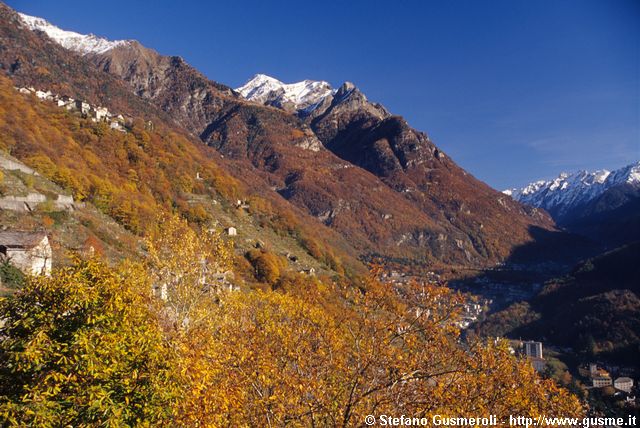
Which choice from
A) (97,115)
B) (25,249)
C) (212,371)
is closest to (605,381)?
(212,371)

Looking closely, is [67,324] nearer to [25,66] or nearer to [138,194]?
[138,194]

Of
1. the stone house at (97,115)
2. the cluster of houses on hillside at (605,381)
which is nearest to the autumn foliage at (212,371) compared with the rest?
the cluster of houses on hillside at (605,381)

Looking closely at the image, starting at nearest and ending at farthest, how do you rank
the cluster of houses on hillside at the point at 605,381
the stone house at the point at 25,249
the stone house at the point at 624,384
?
1. the stone house at the point at 25,249
2. the stone house at the point at 624,384
3. the cluster of houses on hillside at the point at 605,381

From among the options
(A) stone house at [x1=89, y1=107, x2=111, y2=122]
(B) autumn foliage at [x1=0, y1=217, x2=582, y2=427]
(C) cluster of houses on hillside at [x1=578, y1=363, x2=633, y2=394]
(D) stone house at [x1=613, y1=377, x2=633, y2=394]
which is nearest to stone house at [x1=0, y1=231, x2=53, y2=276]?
(B) autumn foliage at [x1=0, y1=217, x2=582, y2=427]

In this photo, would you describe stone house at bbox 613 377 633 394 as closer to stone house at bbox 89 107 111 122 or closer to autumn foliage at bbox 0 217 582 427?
autumn foliage at bbox 0 217 582 427

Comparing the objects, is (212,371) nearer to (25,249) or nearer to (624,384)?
(25,249)

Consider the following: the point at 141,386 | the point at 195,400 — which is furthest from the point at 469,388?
the point at 141,386

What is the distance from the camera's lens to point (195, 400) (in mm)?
9492

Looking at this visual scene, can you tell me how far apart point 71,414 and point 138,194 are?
62.3 metres

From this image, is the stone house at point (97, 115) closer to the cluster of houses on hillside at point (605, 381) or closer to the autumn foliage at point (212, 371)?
the autumn foliage at point (212, 371)

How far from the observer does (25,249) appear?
86.3 ft

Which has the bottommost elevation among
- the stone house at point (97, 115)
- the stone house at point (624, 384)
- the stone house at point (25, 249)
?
the stone house at point (624, 384)

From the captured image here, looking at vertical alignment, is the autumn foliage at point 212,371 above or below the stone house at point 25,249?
below

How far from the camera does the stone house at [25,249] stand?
25.8 meters
